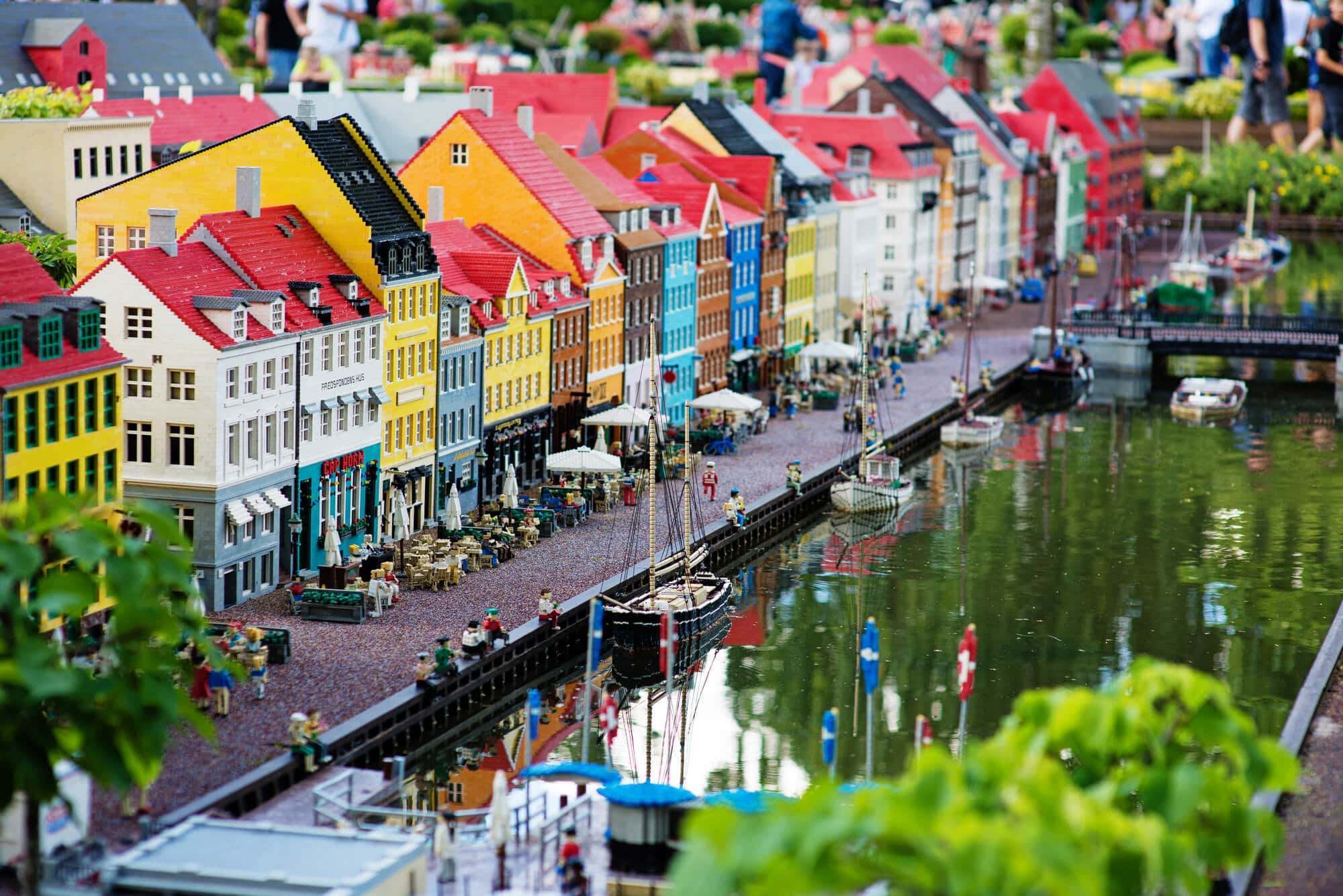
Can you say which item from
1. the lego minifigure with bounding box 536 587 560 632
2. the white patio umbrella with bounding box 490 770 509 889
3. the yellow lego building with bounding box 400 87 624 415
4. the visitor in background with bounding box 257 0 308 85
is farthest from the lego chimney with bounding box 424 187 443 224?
the visitor in background with bounding box 257 0 308 85

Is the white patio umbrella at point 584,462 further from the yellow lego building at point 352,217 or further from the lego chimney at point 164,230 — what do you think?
the lego chimney at point 164,230

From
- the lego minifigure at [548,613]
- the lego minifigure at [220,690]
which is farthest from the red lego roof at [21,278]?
the lego minifigure at [548,613]

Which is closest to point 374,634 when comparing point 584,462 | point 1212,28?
point 584,462

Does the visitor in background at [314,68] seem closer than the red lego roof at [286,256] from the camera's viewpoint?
No

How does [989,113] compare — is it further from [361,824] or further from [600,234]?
[361,824]

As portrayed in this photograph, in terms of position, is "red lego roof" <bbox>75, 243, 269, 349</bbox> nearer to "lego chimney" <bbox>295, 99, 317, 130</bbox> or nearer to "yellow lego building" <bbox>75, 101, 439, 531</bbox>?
"yellow lego building" <bbox>75, 101, 439, 531</bbox>

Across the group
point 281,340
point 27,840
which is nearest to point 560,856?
point 27,840

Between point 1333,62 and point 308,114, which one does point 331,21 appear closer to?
point 308,114
